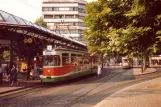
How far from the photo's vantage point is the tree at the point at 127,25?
11789mm

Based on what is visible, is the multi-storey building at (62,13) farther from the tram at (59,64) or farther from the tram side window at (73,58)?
the tram at (59,64)

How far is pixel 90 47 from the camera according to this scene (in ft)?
50.5

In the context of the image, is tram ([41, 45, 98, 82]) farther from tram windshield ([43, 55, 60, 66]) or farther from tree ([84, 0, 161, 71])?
tree ([84, 0, 161, 71])

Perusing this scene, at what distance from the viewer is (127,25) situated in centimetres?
1270

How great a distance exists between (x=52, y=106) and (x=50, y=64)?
37.6 feet

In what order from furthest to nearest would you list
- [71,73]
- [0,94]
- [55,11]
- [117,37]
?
[55,11]
[71,73]
[0,94]
[117,37]

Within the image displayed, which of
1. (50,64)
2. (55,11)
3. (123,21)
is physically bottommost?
(50,64)

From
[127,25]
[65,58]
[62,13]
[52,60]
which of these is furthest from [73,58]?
[62,13]

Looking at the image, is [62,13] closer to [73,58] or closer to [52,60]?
[73,58]

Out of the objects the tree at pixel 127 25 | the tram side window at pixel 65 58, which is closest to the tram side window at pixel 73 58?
the tram side window at pixel 65 58

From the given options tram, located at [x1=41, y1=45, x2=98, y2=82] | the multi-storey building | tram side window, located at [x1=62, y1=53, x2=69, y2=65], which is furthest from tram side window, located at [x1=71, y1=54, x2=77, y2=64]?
the multi-storey building

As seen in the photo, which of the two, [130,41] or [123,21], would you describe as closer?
[130,41]

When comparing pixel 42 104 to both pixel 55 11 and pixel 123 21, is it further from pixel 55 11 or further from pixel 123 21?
pixel 55 11

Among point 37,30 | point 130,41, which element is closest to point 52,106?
point 130,41
